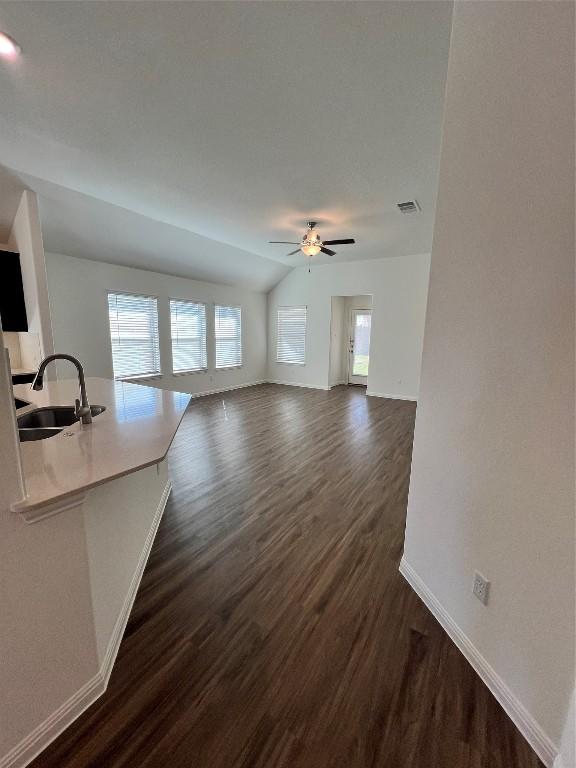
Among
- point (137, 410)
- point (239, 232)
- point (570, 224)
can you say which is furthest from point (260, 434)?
point (570, 224)

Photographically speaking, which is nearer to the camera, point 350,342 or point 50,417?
point 50,417

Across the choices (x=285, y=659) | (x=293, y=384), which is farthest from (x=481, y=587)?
(x=293, y=384)

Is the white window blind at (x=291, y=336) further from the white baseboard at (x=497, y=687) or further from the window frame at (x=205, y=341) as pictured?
the white baseboard at (x=497, y=687)

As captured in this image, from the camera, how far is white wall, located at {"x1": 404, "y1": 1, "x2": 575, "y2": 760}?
1057 millimetres

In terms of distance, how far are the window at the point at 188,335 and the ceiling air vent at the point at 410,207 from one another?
4.49 metres

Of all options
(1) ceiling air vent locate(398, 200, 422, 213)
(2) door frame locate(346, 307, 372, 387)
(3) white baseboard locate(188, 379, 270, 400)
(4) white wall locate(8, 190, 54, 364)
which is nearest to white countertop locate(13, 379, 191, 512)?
(4) white wall locate(8, 190, 54, 364)

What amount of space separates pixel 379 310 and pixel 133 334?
5.17 m

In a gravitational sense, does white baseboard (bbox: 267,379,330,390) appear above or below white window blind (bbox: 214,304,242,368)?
below

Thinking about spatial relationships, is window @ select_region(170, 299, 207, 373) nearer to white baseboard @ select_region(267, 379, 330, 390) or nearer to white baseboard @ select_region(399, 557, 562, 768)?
white baseboard @ select_region(267, 379, 330, 390)

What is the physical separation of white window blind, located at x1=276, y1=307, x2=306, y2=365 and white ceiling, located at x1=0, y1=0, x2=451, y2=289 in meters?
3.86

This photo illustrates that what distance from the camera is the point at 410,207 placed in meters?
4.21

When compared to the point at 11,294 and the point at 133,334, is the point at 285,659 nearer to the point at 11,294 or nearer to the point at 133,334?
the point at 11,294

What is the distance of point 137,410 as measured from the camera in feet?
6.76

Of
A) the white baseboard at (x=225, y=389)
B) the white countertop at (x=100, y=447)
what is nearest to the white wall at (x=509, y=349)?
the white countertop at (x=100, y=447)
